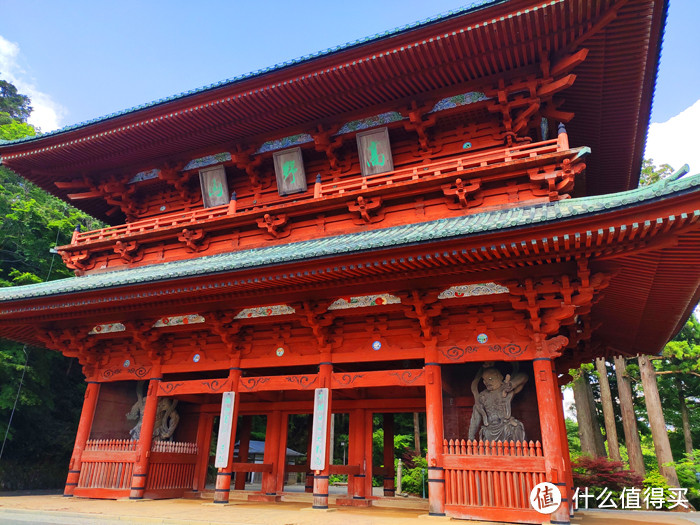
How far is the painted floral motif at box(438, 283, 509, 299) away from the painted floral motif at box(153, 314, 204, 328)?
19.4 ft

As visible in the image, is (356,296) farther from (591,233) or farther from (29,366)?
(29,366)

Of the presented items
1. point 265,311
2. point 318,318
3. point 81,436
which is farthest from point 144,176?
point 318,318

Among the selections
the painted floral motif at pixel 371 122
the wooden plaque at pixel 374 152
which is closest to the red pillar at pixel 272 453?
the wooden plaque at pixel 374 152

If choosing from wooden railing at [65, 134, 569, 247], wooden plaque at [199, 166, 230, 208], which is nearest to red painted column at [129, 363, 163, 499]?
wooden railing at [65, 134, 569, 247]

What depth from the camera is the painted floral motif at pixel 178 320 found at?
11.2 m

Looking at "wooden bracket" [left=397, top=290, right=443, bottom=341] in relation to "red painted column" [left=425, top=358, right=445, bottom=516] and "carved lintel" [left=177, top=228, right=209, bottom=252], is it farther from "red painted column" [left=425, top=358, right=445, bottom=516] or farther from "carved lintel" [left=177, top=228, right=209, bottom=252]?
"carved lintel" [left=177, top=228, right=209, bottom=252]

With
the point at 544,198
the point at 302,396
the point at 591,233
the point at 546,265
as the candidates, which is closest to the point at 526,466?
the point at 546,265

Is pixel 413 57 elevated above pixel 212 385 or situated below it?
above

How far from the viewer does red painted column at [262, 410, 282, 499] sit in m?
11.9

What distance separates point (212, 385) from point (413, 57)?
8.75 metres

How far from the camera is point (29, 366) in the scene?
17.8m

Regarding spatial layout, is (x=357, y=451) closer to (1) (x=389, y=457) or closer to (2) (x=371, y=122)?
(1) (x=389, y=457)

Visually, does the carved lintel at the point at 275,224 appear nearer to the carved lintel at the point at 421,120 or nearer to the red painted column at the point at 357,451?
the carved lintel at the point at 421,120

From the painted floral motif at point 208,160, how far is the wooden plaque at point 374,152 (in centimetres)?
395
